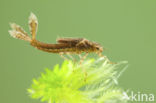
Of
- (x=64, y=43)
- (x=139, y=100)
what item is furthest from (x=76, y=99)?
(x=139, y=100)

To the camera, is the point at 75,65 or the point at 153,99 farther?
the point at 153,99

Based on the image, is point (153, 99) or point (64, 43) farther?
point (153, 99)

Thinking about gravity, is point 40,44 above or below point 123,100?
above

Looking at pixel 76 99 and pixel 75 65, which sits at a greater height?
pixel 75 65

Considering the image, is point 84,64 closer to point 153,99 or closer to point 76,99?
point 76,99

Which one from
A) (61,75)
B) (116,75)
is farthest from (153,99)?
(61,75)

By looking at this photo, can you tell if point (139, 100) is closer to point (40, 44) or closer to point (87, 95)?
point (87, 95)
